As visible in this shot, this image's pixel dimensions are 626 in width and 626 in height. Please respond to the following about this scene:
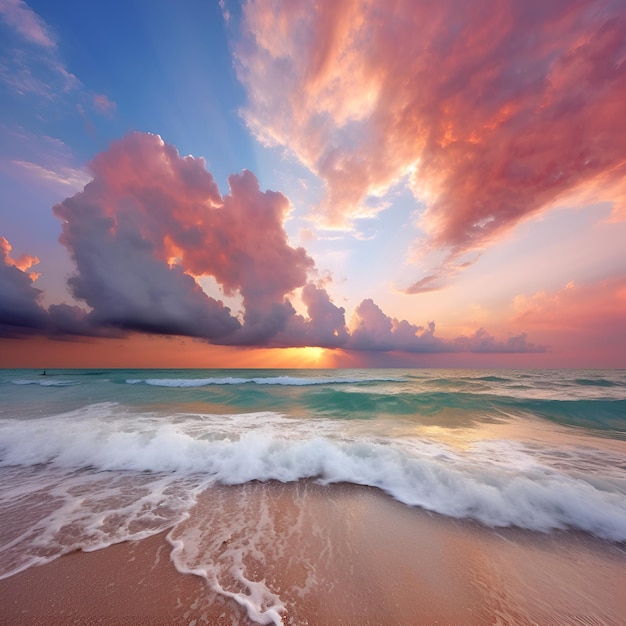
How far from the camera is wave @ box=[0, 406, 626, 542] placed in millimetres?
4578

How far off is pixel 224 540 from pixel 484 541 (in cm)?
357

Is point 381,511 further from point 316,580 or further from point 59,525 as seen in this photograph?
point 59,525

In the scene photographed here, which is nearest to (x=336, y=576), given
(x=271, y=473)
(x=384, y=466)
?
(x=271, y=473)

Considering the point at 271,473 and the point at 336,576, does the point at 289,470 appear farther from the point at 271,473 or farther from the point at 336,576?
the point at 336,576

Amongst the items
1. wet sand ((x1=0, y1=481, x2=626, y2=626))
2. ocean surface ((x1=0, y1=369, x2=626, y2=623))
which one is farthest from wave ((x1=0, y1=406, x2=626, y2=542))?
wet sand ((x1=0, y1=481, x2=626, y2=626))

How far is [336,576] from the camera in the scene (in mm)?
2998

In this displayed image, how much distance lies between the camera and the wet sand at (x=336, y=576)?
8.39ft

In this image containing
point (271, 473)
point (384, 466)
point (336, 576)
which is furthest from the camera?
point (384, 466)

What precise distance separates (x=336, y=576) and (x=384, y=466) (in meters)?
3.40

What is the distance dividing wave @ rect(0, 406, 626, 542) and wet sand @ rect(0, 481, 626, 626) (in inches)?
23.9

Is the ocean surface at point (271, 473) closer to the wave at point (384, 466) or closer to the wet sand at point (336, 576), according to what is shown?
the wave at point (384, 466)

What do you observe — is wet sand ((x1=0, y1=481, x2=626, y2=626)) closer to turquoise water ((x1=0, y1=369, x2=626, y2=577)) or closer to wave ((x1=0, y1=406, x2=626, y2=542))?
turquoise water ((x1=0, y1=369, x2=626, y2=577))

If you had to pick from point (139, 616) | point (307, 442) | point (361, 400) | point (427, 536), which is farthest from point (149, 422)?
point (361, 400)

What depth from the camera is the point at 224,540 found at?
3586 mm
